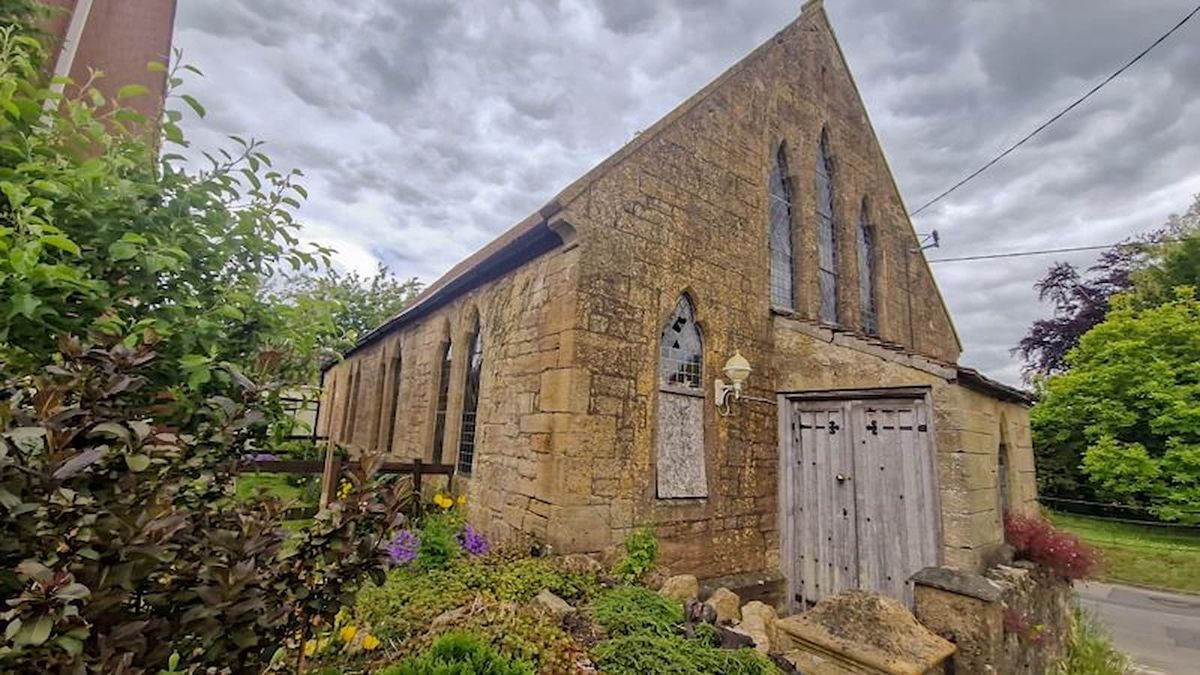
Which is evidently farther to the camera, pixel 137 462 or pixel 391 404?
pixel 391 404

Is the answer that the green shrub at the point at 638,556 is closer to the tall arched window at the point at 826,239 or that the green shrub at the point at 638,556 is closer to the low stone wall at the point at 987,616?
the low stone wall at the point at 987,616

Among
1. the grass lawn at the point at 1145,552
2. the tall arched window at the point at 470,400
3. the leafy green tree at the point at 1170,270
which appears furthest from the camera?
the leafy green tree at the point at 1170,270

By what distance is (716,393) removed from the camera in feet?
22.9

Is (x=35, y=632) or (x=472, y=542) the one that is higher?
(x=35, y=632)

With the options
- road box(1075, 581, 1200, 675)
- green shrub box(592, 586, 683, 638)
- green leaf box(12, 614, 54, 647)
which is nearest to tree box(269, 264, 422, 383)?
green leaf box(12, 614, 54, 647)

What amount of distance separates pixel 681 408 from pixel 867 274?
701 cm

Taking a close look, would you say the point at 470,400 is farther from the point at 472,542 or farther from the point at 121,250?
the point at 121,250

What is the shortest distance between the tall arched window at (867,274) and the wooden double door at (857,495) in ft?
15.2

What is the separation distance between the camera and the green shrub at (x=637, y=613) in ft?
13.8

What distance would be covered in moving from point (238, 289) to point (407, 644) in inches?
110

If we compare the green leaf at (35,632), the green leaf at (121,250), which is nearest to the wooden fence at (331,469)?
the green leaf at (121,250)

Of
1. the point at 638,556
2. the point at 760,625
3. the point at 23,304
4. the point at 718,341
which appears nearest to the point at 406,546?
the point at 638,556

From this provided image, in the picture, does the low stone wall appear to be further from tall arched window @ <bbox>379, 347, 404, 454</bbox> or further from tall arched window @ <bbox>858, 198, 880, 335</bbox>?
tall arched window @ <bbox>379, 347, 404, 454</bbox>

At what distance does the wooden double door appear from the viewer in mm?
5785
